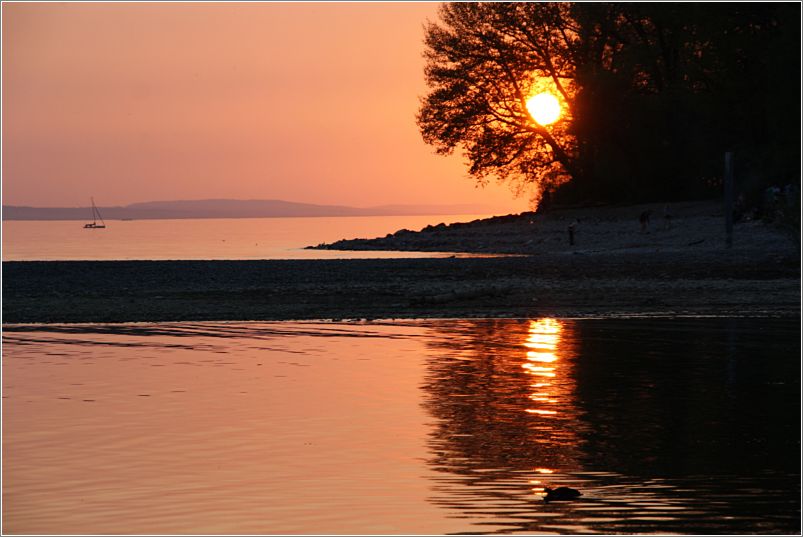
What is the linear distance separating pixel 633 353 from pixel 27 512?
535 inches

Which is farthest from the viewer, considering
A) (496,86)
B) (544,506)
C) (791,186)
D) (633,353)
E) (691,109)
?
(496,86)

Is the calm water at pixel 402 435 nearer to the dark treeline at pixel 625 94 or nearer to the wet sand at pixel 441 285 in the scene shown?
the wet sand at pixel 441 285

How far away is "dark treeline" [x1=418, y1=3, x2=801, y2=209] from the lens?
60469 millimetres

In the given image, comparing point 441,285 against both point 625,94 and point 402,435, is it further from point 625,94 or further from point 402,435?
point 625,94

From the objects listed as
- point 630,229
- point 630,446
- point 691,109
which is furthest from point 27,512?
point 691,109

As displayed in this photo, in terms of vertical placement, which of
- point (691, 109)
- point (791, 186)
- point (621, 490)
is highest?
point (691, 109)

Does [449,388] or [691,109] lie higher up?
[691,109]

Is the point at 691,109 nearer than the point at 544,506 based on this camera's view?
No

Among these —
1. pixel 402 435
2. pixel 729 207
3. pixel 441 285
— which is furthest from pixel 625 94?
pixel 402 435

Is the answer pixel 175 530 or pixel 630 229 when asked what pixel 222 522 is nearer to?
pixel 175 530

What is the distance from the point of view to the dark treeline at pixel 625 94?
60469mm

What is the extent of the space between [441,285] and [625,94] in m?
30.5

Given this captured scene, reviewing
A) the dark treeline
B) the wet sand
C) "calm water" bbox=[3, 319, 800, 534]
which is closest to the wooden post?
the wet sand

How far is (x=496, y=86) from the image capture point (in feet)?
238
